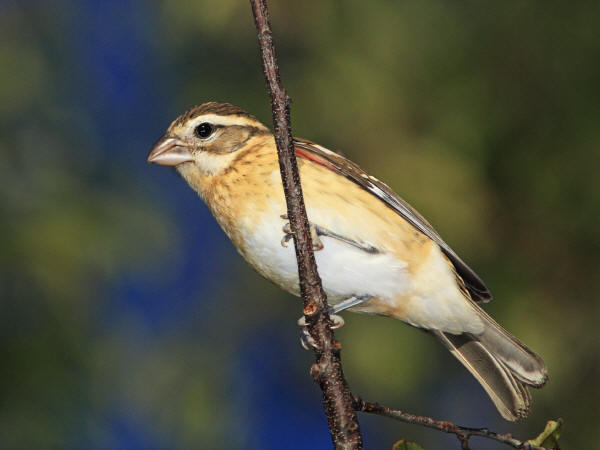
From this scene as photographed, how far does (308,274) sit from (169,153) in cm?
171

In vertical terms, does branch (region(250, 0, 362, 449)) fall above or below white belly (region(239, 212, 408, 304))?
below

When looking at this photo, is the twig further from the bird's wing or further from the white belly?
the bird's wing

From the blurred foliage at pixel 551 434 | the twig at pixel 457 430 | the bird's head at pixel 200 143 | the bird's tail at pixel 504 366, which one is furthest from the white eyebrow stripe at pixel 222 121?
the blurred foliage at pixel 551 434

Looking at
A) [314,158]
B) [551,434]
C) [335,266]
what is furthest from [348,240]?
[551,434]

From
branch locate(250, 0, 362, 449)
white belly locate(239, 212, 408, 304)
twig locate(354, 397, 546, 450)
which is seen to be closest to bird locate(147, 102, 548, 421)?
white belly locate(239, 212, 408, 304)

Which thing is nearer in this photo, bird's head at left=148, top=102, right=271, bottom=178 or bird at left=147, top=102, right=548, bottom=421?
bird at left=147, top=102, right=548, bottom=421

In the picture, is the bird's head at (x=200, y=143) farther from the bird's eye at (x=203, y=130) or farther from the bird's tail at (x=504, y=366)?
the bird's tail at (x=504, y=366)

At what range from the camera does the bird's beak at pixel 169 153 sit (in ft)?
13.9

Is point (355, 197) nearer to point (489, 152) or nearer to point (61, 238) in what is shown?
point (489, 152)

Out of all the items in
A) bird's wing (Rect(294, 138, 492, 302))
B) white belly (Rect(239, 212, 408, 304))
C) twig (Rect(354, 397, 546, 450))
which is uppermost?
bird's wing (Rect(294, 138, 492, 302))

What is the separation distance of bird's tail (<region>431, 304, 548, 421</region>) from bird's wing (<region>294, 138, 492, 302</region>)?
16cm

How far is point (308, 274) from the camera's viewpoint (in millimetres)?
2799

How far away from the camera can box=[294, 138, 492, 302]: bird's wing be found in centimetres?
423

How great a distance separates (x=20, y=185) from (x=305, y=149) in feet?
7.38
